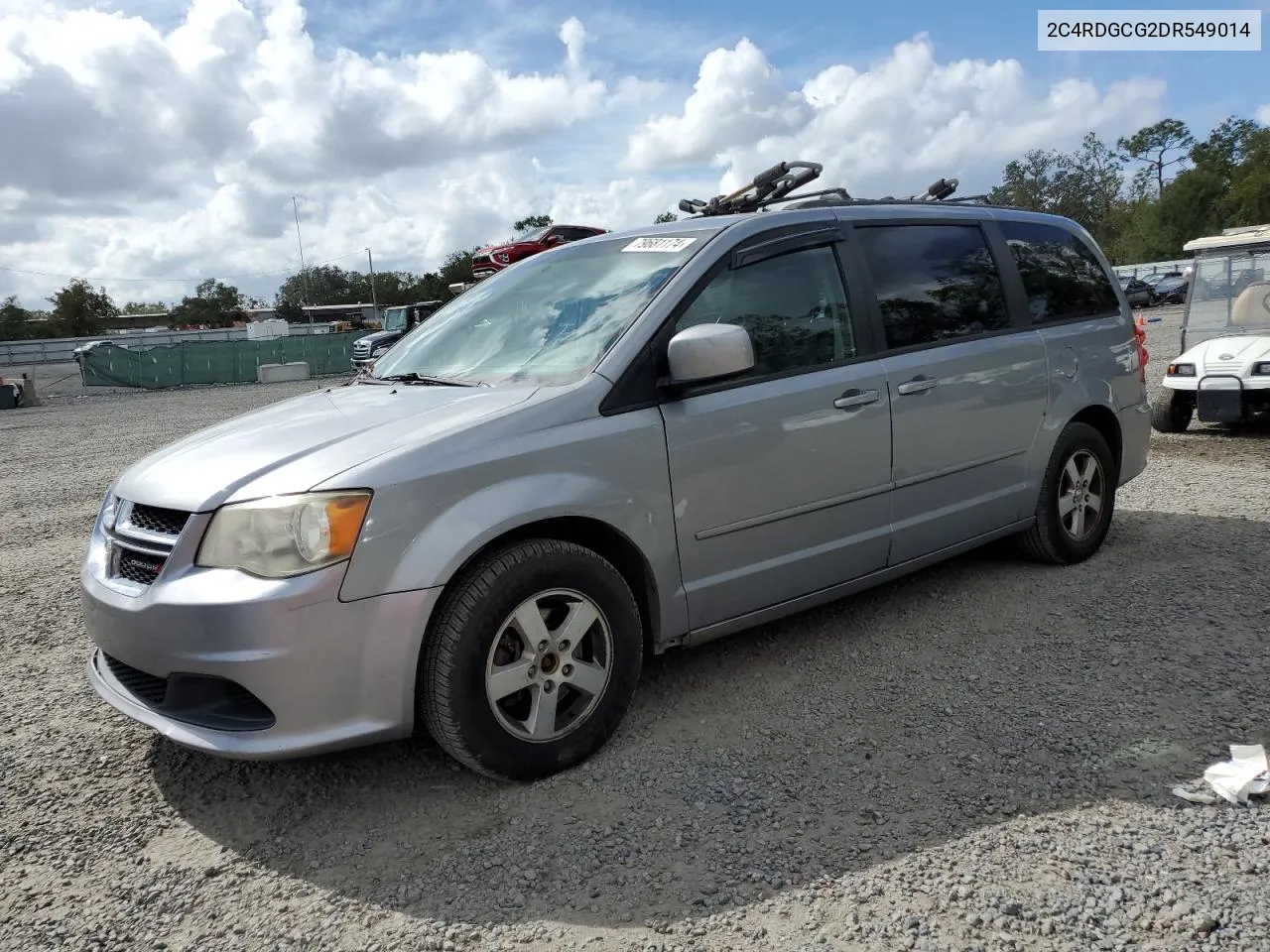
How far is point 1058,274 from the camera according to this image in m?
4.89

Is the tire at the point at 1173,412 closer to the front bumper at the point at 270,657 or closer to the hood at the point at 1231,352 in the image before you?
the hood at the point at 1231,352

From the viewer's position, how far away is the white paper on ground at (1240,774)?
271cm

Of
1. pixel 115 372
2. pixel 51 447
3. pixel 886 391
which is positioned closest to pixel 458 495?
pixel 886 391

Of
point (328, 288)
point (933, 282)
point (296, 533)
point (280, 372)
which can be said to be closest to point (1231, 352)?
point (933, 282)

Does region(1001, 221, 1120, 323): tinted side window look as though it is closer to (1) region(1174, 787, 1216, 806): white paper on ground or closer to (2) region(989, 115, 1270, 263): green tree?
(1) region(1174, 787, 1216, 806): white paper on ground

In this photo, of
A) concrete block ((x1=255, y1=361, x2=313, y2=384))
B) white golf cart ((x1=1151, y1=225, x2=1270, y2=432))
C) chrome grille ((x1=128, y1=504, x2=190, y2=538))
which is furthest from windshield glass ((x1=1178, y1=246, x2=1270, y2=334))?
concrete block ((x1=255, y1=361, x2=313, y2=384))

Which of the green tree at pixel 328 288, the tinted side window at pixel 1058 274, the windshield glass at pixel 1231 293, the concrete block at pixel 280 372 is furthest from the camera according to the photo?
the green tree at pixel 328 288

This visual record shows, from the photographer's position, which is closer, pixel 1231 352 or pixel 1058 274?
pixel 1058 274

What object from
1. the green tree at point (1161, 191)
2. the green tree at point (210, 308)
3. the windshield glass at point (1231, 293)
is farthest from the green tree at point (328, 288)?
the windshield glass at point (1231, 293)

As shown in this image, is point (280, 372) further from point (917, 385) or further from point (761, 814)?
point (761, 814)

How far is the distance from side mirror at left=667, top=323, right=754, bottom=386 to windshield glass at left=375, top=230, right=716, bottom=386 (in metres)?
0.28

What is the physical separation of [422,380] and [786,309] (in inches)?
A: 57.0

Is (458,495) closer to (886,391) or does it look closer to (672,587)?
(672,587)

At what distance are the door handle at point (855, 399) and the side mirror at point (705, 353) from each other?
663 mm
